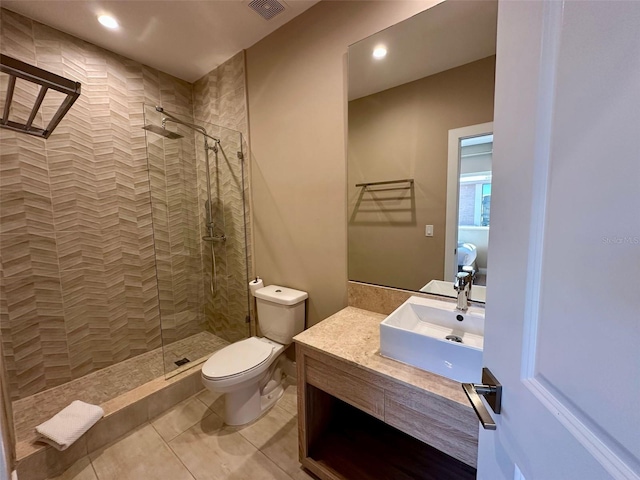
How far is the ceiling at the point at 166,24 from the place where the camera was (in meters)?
1.64

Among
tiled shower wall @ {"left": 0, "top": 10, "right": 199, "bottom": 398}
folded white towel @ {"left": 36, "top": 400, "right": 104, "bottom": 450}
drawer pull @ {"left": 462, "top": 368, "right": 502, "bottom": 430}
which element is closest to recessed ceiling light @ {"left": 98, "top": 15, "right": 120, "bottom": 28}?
tiled shower wall @ {"left": 0, "top": 10, "right": 199, "bottom": 398}

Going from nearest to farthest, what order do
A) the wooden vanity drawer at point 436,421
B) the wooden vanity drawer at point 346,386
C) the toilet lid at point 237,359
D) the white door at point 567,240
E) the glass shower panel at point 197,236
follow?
the white door at point 567,240 < the wooden vanity drawer at point 436,421 < the wooden vanity drawer at point 346,386 < the toilet lid at point 237,359 < the glass shower panel at point 197,236

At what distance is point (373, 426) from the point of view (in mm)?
1626

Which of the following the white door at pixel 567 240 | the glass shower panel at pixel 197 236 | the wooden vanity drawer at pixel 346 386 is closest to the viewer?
the white door at pixel 567 240

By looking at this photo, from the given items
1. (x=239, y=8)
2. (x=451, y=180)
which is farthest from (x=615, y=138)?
(x=239, y=8)

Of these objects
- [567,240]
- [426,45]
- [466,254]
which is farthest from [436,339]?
[426,45]

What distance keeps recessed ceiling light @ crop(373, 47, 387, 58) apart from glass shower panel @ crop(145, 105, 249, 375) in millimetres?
1293

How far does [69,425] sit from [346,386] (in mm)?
1593

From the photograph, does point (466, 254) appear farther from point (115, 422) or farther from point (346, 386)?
point (115, 422)

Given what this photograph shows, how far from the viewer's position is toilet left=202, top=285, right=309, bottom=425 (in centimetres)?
157

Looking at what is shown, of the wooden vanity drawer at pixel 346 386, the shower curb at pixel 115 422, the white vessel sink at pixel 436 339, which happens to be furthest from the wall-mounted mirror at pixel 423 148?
the shower curb at pixel 115 422

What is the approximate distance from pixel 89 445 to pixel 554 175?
2430 mm

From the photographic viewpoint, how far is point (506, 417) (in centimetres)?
52

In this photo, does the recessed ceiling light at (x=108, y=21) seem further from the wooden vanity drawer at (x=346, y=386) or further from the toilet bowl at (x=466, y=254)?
the toilet bowl at (x=466, y=254)
